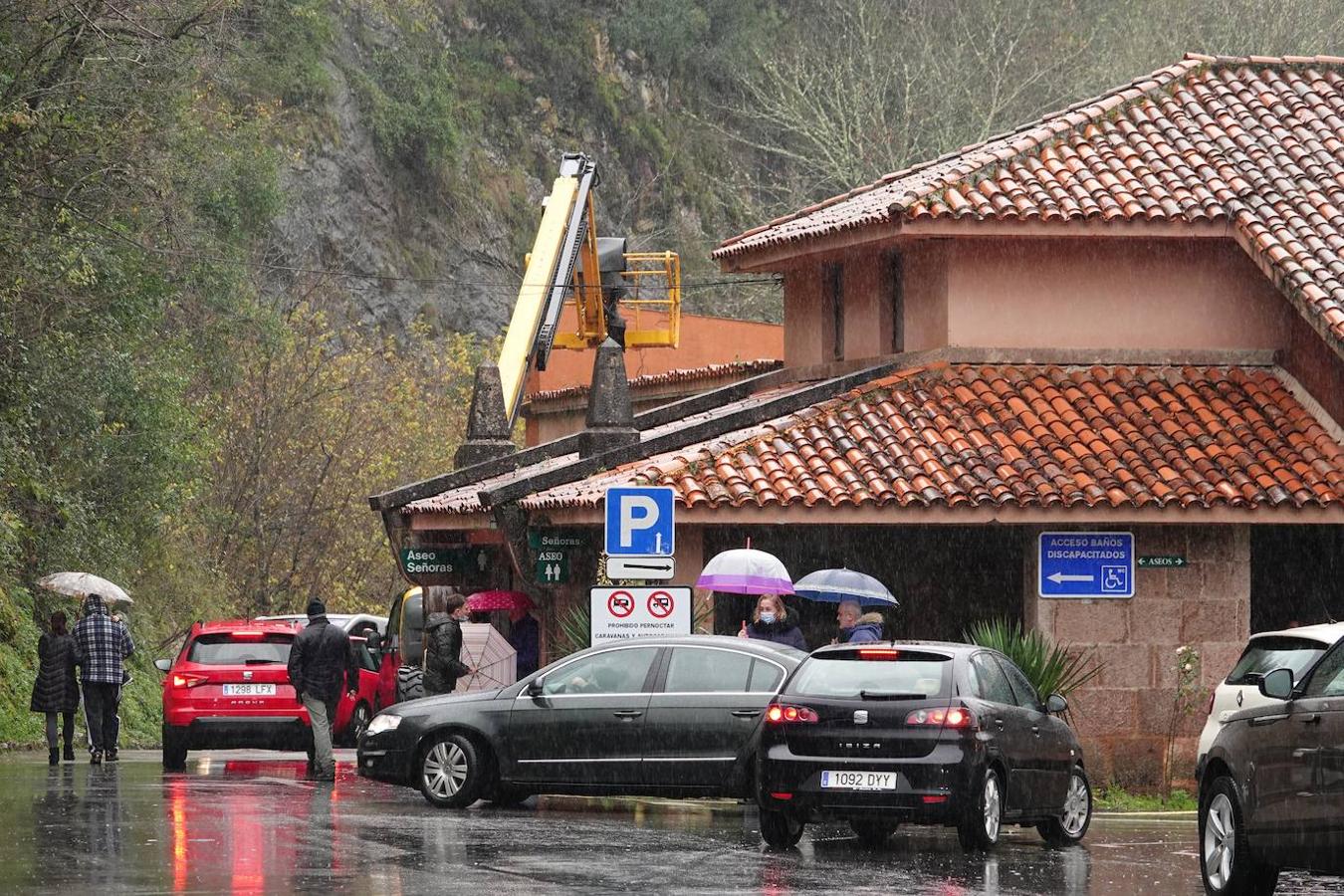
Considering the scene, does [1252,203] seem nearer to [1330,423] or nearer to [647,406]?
[1330,423]

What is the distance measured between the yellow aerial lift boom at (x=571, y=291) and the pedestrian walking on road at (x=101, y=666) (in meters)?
9.03

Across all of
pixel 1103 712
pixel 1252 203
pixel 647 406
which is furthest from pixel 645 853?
pixel 647 406

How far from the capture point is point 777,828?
15.4 meters

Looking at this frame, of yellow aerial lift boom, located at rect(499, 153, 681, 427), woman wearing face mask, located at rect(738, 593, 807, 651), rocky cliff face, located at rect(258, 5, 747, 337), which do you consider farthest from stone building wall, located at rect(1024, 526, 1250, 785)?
rocky cliff face, located at rect(258, 5, 747, 337)

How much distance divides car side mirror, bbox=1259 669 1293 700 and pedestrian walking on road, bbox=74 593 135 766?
1647 cm

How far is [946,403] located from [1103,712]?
378 cm

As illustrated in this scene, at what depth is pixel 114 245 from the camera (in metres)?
33.1

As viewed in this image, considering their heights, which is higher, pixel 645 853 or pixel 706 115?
pixel 706 115

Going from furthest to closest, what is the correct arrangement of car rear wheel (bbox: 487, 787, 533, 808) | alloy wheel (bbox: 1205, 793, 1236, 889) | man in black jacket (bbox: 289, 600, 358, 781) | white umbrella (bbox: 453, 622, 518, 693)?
1. white umbrella (bbox: 453, 622, 518, 693)
2. man in black jacket (bbox: 289, 600, 358, 781)
3. car rear wheel (bbox: 487, 787, 533, 808)
4. alloy wheel (bbox: 1205, 793, 1236, 889)

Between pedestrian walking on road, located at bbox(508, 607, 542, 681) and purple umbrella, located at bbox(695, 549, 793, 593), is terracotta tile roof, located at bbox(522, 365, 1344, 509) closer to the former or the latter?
purple umbrella, located at bbox(695, 549, 793, 593)

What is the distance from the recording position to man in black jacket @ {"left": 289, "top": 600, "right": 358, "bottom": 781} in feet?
71.2

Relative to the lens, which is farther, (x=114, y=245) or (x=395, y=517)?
(x=114, y=245)

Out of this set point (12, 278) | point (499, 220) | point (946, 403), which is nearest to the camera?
point (946, 403)

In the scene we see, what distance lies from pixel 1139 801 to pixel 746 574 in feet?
15.4
